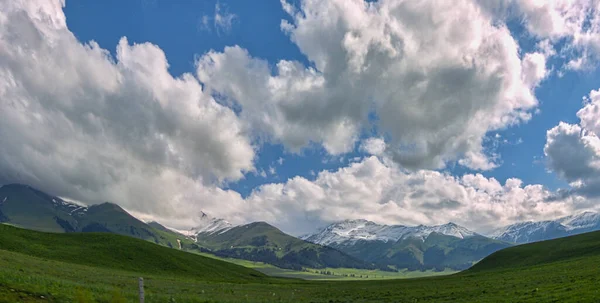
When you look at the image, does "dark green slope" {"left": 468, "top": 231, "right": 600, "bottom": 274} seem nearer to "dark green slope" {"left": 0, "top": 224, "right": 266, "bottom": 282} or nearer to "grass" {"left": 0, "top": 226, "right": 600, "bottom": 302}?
"grass" {"left": 0, "top": 226, "right": 600, "bottom": 302}

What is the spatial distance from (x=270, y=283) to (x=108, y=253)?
53371mm

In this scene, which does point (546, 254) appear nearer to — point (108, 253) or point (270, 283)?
point (270, 283)

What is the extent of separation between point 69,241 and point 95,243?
25.1ft

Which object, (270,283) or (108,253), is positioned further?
(108,253)

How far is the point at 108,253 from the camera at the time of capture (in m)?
110

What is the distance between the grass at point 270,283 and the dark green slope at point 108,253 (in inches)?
24.0

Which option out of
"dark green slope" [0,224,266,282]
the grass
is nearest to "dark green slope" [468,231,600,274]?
the grass

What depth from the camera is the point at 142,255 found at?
381 feet

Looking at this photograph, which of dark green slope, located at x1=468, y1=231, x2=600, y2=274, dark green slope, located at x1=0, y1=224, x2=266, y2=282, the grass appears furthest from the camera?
dark green slope, located at x1=468, y1=231, x2=600, y2=274

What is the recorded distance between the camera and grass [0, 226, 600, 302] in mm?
29828

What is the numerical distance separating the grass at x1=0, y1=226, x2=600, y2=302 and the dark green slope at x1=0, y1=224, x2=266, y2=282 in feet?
2.00

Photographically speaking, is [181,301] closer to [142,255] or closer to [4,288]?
[4,288]

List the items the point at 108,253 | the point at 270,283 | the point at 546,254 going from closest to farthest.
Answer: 1. the point at 270,283
2. the point at 108,253
3. the point at 546,254

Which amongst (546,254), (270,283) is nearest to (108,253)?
(270,283)
